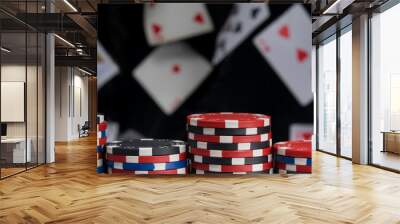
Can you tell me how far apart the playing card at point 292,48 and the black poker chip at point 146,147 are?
176cm

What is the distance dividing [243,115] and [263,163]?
74 cm

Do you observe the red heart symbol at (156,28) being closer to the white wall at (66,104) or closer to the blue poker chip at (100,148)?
the blue poker chip at (100,148)

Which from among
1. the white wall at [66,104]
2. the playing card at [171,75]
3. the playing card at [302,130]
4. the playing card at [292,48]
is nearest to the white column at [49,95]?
the playing card at [171,75]

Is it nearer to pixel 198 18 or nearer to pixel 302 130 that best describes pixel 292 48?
pixel 302 130

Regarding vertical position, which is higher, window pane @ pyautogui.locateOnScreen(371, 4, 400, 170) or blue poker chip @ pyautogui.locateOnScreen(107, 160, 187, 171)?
window pane @ pyautogui.locateOnScreen(371, 4, 400, 170)

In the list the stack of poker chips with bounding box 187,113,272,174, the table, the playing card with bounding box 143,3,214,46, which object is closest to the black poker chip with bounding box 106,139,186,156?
the stack of poker chips with bounding box 187,113,272,174

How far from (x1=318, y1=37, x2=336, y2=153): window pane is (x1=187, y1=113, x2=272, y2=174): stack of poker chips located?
3.99 m

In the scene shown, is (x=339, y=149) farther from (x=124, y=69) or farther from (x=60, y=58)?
(x=60, y=58)

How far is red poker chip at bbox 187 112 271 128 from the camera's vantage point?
5.11 m

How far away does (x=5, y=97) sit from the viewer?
583 centimetres

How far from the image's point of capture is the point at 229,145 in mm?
5109

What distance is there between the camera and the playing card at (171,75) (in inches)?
222

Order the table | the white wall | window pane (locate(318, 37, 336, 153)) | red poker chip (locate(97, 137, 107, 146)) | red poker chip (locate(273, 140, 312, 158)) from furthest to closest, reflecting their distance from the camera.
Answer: the white wall → window pane (locate(318, 37, 336, 153)) → the table → red poker chip (locate(97, 137, 107, 146)) → red poker chip (locate(273, 140, 312, 158))

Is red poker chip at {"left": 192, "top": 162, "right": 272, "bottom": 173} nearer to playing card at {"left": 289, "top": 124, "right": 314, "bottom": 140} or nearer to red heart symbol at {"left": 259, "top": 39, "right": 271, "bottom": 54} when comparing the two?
playing card at {"left": 289, "top": 124, "right": 314, "bottom": 140}
